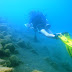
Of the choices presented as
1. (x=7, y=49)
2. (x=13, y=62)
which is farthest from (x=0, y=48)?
(x=13, y=62)

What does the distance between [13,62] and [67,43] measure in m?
2.29

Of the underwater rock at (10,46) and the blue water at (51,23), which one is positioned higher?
the blue water at (51,23)

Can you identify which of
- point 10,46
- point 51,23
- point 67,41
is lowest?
point 67,41

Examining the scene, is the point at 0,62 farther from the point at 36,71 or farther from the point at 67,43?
the point at 67,43

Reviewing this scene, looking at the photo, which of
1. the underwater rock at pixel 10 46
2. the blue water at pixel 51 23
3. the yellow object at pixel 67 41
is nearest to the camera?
the yellow object at pixel 67 41

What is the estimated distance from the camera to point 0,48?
219 inches

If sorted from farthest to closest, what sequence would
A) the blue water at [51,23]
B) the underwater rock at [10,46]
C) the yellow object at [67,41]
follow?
the blue water at [51,23], the underwater rock at [10,46], the yellow object at [67,41]

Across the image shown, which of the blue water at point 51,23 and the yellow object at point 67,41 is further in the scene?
the blue water at point 51,23

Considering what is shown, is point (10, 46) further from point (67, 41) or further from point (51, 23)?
point (51, 23)

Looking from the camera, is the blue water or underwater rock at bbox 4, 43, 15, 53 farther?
the blue water

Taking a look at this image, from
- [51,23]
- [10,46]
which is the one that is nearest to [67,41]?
[10,46]

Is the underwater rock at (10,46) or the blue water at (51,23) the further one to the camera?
the blue water at (51,23)

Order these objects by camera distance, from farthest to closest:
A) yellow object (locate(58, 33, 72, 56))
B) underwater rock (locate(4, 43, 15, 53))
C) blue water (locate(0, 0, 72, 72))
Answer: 1. blue water (locate(0, 0, 72, 72))
2. underwater rock (locate(4, 43, 15, 53))
3. yellow object (locate(58, 33, 72, 56))

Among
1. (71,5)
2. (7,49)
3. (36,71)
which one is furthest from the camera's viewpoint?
(71,5)
